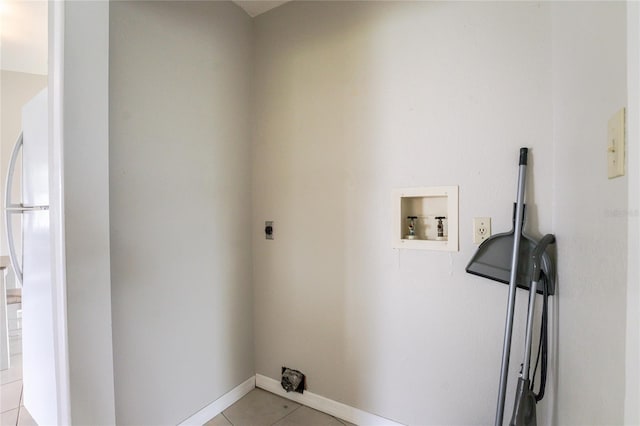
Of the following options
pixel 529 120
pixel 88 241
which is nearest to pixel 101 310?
pixel 88 241

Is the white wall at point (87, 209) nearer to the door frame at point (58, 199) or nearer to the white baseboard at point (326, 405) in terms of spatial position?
the door frame at point (58, 199)

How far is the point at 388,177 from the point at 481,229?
1.70 ft

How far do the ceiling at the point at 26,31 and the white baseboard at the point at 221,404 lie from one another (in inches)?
100

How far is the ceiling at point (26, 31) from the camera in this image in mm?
2006

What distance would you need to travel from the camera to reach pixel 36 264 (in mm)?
1611

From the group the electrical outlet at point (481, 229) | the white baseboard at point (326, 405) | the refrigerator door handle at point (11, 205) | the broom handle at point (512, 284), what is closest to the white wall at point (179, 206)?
the white baseboard at point (326, 405)

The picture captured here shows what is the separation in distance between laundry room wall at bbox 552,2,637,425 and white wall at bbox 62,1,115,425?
63.4 inches

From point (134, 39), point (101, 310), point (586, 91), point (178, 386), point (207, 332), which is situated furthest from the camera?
point (207, 332)

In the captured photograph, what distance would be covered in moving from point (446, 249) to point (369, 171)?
1.89 ft

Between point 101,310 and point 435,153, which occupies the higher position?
point 435,153

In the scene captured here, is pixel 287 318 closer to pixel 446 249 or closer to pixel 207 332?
pixel 207 332

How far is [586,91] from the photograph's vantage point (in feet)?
2.73

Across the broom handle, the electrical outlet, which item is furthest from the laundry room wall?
the electrical outlet

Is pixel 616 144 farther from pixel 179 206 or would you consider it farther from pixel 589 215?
pixel 179 206
